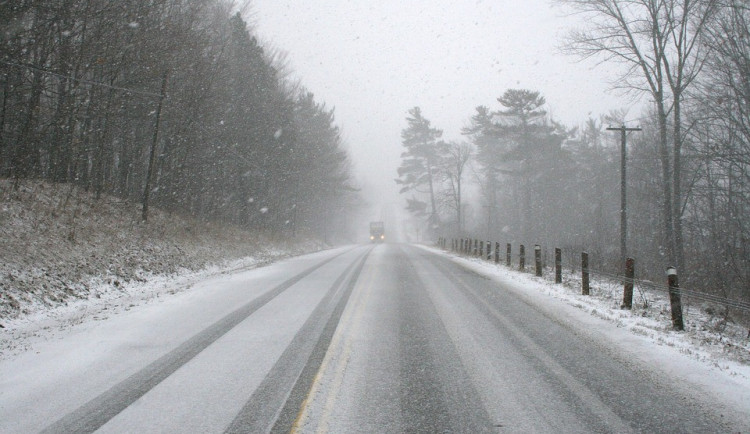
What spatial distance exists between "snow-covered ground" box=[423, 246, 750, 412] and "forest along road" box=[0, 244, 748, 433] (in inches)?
12.6

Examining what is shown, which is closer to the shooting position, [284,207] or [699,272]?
[699,272]

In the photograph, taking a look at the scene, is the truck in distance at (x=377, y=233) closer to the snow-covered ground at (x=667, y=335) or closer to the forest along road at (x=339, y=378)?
the snow-covered ground at (x=667, y=335)

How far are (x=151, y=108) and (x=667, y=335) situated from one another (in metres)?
19.8

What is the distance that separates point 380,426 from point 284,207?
33874 millimetres

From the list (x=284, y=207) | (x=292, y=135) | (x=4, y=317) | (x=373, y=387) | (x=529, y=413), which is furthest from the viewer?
(x=284, y=207)

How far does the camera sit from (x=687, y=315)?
764cm

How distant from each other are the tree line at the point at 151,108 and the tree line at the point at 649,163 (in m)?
17.7

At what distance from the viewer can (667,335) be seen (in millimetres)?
5676

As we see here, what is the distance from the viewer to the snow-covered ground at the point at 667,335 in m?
4.10

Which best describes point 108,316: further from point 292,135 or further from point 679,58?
point 292,135

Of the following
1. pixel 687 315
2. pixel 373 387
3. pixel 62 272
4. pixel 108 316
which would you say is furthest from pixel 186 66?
pixel 687 315

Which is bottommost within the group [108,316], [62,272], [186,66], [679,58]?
[108,316]

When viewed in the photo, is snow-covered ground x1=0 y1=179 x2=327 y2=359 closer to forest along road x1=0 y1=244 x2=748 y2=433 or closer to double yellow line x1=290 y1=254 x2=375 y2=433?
forest along road x1=0 y1=244 x2=748 y2=433

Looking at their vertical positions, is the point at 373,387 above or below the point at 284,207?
below
